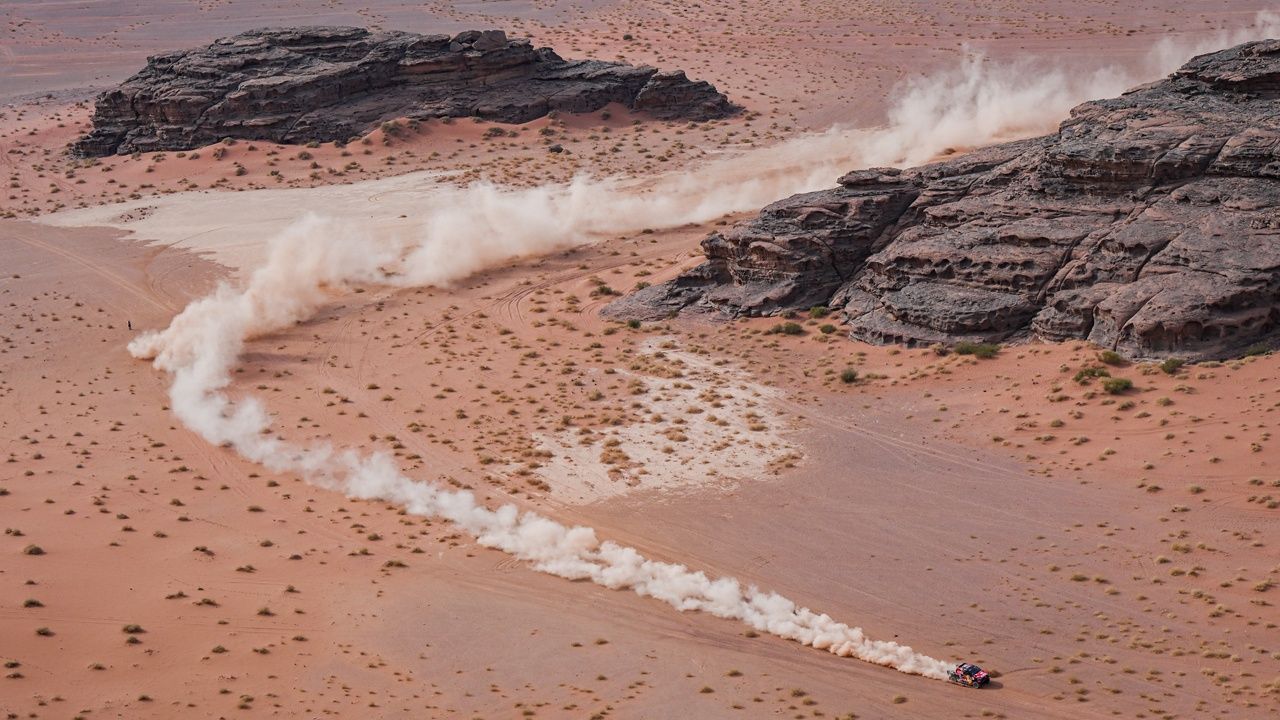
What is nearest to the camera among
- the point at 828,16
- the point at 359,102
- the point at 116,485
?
the point at 116,485

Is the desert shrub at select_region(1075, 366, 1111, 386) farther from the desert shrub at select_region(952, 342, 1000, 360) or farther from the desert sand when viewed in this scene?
the desert shrub at select_region(952, 342, 1000, 360)

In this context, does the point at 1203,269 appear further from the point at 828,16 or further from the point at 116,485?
the point at 828,16

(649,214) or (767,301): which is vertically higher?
(649,214)

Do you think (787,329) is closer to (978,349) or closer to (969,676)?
(978,349)

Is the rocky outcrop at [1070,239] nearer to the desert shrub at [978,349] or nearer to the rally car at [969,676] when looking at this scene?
the desert shrub at [978,349]

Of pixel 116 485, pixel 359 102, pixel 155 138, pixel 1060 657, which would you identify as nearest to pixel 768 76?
pixel 359 102

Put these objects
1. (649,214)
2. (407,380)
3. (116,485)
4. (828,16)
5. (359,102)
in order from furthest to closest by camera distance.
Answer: (828,16), (359,102), (649,214), (407,380), (116,485)
